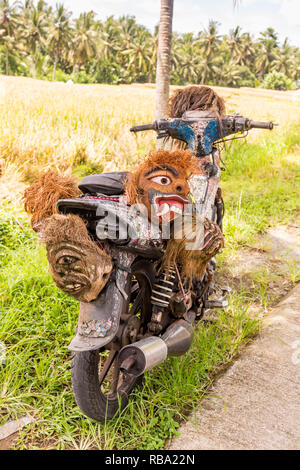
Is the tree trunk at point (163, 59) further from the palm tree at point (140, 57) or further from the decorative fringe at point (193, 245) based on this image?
the palm tree at point (140, 57)

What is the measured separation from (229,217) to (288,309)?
1.81 meters

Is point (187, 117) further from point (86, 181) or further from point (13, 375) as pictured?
point (13, 375)

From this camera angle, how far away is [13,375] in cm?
216

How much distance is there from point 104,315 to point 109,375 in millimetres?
874

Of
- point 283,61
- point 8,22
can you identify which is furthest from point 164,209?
point 283,61

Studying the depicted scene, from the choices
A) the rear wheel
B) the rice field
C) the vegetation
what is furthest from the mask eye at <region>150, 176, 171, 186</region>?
the vegetation

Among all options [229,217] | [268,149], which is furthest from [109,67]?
[229,217]

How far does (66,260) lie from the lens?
142 centimetres

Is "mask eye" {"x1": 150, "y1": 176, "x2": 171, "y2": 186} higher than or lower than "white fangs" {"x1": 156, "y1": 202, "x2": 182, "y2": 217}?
higher

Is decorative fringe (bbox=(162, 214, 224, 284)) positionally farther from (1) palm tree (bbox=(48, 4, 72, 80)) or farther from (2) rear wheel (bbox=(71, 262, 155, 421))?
(1) palm tree (bbox=(48, 4, 72, 80))

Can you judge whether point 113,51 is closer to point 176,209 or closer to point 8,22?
point 8,22

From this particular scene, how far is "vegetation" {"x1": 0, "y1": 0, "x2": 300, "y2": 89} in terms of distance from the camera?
46.7 meters

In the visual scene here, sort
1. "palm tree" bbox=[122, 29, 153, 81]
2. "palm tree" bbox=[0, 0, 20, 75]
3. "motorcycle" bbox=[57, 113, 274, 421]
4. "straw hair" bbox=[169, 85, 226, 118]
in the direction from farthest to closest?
1. "palm tree" bbox=[122, 29, 153, 81]
2. "palm tree" bbox=[0, 0, 20, 75]
3. "straw hair" bbox=[169, 85, 226, 118]
4. "motorcycle" bbox=[57, 113, 274, 421]

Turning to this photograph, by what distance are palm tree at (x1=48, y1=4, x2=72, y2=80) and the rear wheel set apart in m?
53.3
